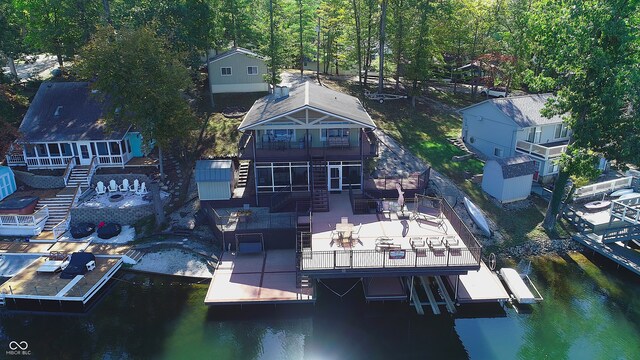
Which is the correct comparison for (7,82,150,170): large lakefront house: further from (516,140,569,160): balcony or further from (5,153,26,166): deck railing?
(516,140,569,160): balcony

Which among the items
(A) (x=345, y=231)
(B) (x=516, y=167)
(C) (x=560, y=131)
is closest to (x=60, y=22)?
(A) (x=345, y=231)

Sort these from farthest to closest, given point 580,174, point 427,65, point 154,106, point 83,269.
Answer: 1. point 427,65
2. point 154,106
3. point 580,174
4. point 83,269

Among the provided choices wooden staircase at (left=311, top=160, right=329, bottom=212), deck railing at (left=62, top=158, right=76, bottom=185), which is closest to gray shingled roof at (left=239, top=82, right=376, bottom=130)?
wooden staircase at (left=311, top=160, right=329, bottom=212)

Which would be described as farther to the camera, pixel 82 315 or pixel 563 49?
pixel 563 49

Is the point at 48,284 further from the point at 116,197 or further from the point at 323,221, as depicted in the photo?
the point at 323,221

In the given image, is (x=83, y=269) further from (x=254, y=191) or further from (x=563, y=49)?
(x=563, y=49)

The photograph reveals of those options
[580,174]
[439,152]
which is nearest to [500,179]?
[580,174]
